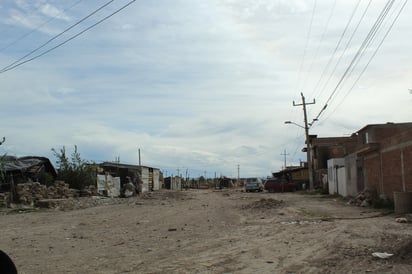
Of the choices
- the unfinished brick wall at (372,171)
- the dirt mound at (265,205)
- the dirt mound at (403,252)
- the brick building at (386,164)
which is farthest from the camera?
the unfinished brick wall at (372,171)

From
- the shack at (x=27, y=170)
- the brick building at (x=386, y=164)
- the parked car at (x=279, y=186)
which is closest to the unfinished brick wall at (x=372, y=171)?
the brick building at (x=386, y=164)

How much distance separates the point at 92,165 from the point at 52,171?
180 inches

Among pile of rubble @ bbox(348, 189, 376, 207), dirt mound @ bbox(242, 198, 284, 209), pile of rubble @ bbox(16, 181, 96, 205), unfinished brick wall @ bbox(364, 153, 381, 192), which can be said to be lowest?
dirt mound @ bbox(242, 198, 284, 209)

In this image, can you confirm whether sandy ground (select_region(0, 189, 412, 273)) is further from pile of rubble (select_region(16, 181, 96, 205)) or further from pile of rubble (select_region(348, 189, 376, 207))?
pile of rubble (select_region(16, 181, 96, 205))

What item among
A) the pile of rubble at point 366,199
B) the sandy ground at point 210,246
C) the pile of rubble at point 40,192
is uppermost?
the pile of rubble at point 40,192

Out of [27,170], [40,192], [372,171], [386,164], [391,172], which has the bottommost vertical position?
[40,192]

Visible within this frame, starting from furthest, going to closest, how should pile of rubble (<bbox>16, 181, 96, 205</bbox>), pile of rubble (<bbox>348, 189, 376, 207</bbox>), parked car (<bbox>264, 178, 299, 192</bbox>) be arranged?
parked car (<bbox>264, 178, 299, 192</bbox>)
pile of rubble (<bbox>16, 181, 96, 205</bbox>)
pile of rubble (<bbox>348, 189, 376, 207</bbox>)

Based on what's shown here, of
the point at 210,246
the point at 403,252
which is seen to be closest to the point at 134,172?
the point at 210,246

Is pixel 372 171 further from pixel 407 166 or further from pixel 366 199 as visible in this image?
pixel 407 166

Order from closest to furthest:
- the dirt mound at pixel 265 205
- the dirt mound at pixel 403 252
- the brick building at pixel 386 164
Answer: the dirt mound at pixel 403 252 → the brick building at pixel 386 164 → the dirt mound at pixel 265 205

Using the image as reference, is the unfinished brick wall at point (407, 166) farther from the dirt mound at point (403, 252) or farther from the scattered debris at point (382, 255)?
the scattered debris at point (382, 255)

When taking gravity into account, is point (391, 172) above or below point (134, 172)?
below

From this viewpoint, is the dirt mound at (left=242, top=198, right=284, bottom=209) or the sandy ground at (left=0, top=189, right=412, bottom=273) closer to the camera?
the sandy ground at (left=0, top=189, right=412, bottom=273)

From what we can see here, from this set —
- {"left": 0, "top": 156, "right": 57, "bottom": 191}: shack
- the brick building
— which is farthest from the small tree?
the brick building
